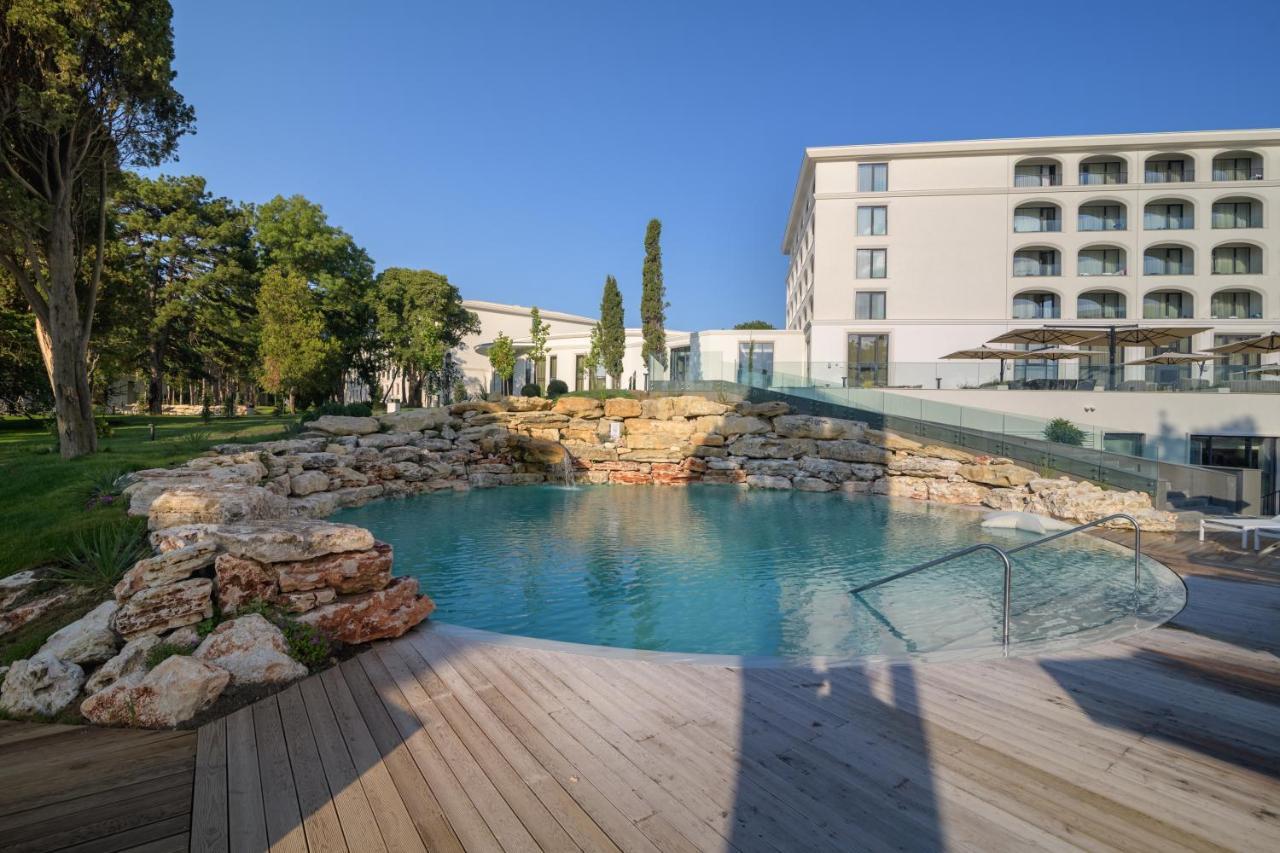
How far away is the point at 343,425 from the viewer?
17969 mm

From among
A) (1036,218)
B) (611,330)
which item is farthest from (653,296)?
(1036,218)

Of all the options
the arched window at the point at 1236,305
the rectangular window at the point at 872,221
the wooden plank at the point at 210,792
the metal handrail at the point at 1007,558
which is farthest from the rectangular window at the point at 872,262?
the wooden plank at the point at 210,792

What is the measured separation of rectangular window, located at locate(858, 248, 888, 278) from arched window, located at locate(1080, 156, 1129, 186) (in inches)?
433

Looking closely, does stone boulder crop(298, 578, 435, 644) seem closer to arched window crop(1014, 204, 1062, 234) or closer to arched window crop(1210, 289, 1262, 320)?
arched window crop(1014, 204, 1062, 234)

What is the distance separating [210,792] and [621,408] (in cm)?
1930

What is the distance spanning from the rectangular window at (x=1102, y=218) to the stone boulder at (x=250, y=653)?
38.3 meters

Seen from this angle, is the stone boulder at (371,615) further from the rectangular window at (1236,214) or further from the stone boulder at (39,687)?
the rectangular window at (1236,214)

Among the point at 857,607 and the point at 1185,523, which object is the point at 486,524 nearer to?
the point at 857,607

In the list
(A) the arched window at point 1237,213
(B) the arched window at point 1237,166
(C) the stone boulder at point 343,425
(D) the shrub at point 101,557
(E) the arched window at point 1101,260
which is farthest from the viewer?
(E) the arched window at point 1101,260

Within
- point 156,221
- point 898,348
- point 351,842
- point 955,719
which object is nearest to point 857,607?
point 955,719

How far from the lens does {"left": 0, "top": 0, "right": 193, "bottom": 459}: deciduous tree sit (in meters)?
10.1

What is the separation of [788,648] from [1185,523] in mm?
10121

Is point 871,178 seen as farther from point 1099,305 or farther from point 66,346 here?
point 66,346

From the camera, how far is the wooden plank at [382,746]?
261 centimetres
